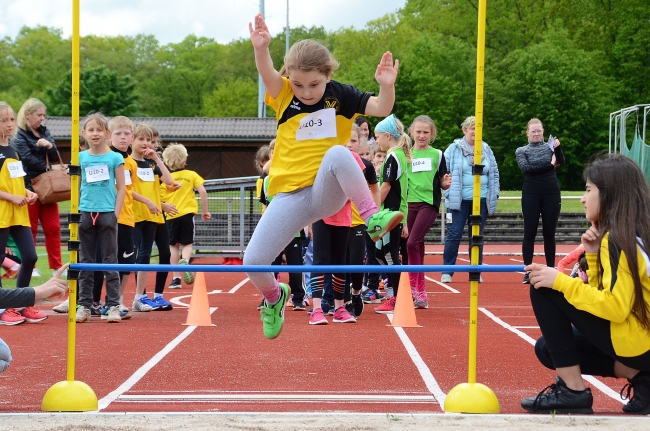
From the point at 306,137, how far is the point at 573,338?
5.68ft

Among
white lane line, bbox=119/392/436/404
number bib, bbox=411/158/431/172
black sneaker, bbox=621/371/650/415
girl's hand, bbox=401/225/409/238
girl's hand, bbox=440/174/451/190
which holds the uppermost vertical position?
number bib, bbox=411/158/431/172

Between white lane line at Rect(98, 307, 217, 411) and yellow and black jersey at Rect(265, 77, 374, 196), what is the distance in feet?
4.61

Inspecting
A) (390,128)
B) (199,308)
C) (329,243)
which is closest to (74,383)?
(329,243)

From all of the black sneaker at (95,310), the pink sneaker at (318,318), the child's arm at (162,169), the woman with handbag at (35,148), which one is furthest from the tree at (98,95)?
the pink sneaker at (318,318)

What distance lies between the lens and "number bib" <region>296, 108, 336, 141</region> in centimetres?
461

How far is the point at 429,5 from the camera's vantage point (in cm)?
6212

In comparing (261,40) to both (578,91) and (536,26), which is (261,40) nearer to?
(578,91)

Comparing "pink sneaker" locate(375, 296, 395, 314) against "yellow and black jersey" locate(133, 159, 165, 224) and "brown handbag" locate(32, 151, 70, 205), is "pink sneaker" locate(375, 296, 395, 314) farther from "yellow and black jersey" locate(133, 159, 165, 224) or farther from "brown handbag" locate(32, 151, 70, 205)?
"brown handbag" locate(32, 151, 70, 205)

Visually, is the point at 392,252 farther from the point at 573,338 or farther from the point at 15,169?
the point at 573,338

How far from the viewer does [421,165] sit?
29.4 ft

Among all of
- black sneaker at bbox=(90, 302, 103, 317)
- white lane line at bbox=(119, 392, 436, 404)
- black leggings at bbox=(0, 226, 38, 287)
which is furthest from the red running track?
black leggings at bbox=(0, 226, 38, 287)

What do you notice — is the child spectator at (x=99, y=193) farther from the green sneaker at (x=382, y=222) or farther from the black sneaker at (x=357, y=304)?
the green sneaker at (x=382, y=222)

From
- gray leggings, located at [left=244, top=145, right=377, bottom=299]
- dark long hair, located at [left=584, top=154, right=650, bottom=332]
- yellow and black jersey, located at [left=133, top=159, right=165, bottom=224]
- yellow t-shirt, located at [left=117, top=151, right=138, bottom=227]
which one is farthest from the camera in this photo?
yellow and black jersey, located at [left=133, top=159, right=165, bottom=224]

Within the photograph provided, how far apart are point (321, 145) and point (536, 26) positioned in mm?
53834
